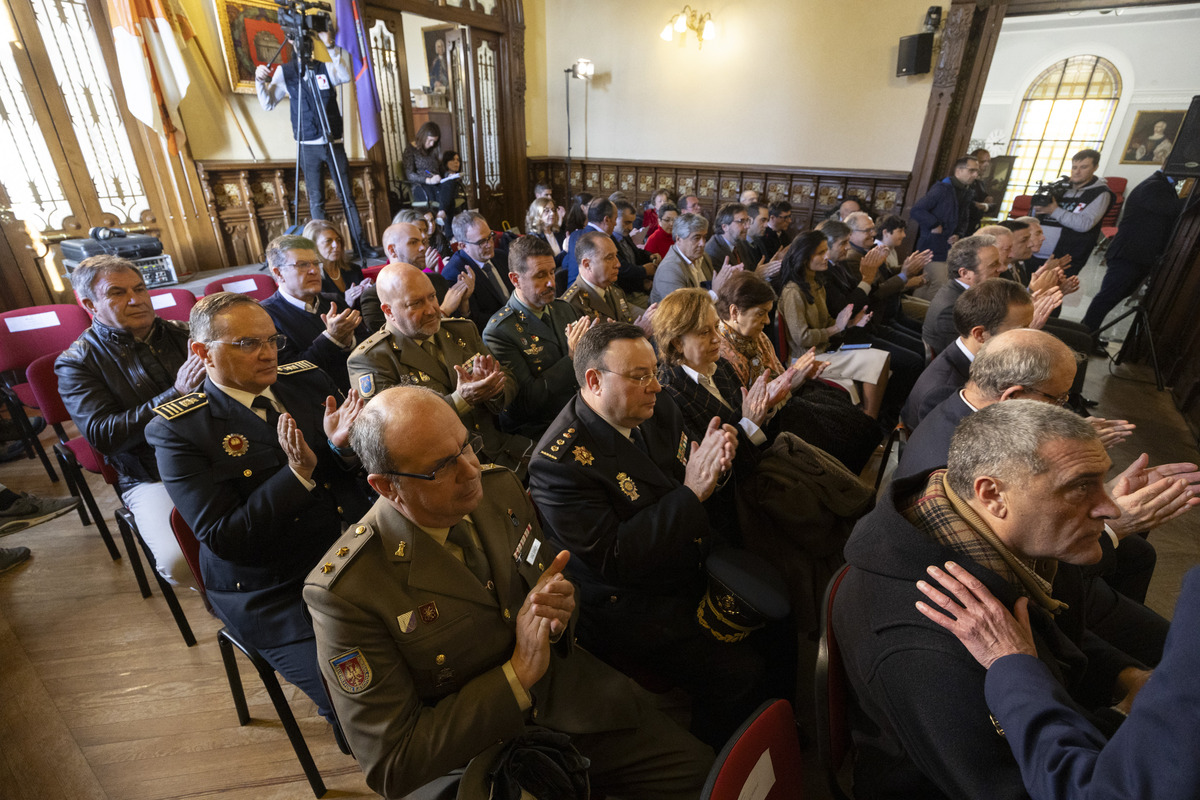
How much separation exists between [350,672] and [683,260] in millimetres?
3487

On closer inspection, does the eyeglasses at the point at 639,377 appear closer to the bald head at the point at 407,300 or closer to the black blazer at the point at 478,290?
the bald head at the point at 407,300

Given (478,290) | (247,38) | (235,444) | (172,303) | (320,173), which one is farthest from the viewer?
(320,173)

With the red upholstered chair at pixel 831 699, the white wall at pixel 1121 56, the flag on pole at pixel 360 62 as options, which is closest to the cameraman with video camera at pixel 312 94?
the flag on pole at pixel 360 62

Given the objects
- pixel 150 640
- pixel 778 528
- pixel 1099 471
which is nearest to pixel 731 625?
pixel 778 528

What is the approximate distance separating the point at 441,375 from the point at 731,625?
61.4 inches

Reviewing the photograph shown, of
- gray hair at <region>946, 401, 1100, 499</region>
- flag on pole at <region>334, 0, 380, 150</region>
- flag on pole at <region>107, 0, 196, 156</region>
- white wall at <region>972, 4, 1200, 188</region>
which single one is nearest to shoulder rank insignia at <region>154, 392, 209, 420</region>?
gray hair at <region>946, 401, 1100, 499</region>

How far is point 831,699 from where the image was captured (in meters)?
1.25

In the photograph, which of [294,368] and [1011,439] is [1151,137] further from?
[294,368]

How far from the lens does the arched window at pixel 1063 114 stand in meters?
11.4

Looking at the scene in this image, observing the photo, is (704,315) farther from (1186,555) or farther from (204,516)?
(1186,555)

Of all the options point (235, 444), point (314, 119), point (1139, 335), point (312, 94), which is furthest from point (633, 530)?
point (1139, 335)

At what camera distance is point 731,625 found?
63.7 inches

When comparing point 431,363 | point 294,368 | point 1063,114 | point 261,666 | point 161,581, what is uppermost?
point 1063,114

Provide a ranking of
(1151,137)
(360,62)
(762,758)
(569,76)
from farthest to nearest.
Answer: (1151,137) < (569,76) < (360,62) < (762,758)
